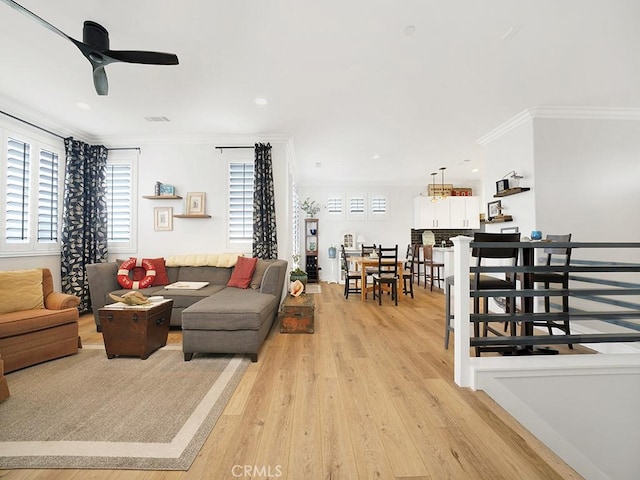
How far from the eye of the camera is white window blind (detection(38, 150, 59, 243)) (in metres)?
3.73

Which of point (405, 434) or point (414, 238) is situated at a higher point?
point (414, 238)

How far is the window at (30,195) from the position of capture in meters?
3.33

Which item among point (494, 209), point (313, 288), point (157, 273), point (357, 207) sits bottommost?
point (313, 288)

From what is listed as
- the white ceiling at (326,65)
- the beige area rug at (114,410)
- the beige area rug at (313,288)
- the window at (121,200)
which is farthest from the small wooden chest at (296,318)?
the window at (121,200)

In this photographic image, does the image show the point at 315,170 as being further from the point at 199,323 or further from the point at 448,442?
the point at 448,442

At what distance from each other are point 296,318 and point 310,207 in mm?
4707

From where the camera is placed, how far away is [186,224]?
4461 millimetres

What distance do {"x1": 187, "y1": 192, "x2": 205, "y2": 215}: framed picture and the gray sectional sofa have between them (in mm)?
1287

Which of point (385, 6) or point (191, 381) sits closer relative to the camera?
point (385, 6)

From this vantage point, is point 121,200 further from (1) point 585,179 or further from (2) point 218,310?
(1) point 585,179

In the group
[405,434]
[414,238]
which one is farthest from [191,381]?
[414,238]

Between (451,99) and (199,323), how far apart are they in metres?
3.78

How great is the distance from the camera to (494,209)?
4.38 m
